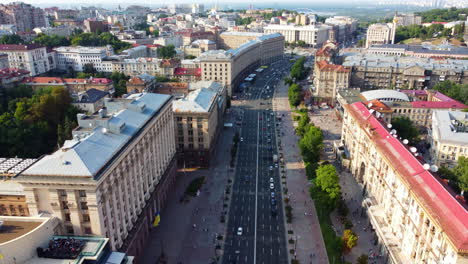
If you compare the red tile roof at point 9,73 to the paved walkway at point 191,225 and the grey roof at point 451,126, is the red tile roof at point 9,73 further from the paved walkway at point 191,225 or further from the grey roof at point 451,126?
the grey roof at point 451,126

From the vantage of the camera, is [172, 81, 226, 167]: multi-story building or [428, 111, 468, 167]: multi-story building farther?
[172, 81, 226, 167]: multi-story building

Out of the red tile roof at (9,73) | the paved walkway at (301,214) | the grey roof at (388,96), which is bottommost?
the paved walkway at (301,214)

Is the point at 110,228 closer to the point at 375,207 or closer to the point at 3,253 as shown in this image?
the point at 3,253

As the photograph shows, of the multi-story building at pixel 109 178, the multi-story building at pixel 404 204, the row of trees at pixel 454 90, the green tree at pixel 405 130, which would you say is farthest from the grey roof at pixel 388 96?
the multi-story building at pixel 109 178

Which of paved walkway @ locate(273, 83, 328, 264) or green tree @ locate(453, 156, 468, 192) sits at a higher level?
green tree @ locate(453, 156, 468, 192)

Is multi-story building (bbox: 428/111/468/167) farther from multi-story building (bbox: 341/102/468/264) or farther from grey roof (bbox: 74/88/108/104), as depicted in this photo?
grey roof (bbox: 74/88/108/104)

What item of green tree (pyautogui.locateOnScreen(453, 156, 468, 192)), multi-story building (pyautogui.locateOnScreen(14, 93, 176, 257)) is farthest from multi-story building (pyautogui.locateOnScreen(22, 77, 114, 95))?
green tree (pyautogui.locateOnScreen(453, 156, 468, 192))
